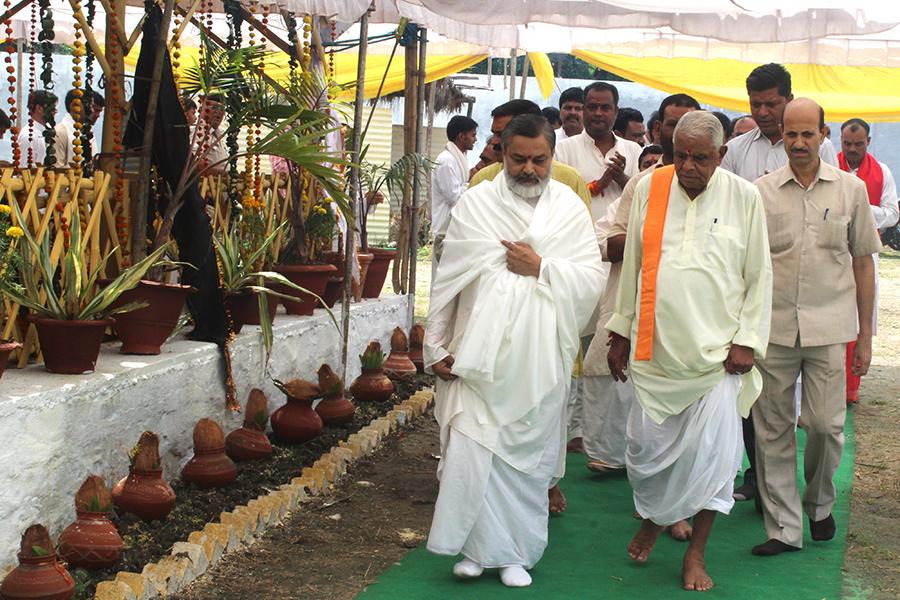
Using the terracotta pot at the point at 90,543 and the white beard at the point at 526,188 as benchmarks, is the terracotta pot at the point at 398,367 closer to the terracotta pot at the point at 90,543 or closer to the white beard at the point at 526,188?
the white beard at the point at 526,188

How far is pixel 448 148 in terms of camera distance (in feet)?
40.2

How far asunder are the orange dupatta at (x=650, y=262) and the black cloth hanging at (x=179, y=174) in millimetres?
2264

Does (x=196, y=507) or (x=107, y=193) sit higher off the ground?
(x=107, y=193)

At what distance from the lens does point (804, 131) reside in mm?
5723

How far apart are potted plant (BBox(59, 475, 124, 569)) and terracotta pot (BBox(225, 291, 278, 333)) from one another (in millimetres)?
2148

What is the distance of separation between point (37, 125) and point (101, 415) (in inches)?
405

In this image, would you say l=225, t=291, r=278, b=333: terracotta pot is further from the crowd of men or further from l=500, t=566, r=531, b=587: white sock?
l=500, t=566, r=531, b=587: white sock

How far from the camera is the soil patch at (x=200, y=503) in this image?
15.5ft

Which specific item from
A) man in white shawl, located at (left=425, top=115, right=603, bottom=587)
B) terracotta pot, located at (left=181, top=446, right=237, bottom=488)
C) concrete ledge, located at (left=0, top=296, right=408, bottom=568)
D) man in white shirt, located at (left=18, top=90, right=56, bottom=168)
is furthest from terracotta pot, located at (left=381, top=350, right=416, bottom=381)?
man in white shawl, located at (left=425, top=115, right=603, bottom=587)

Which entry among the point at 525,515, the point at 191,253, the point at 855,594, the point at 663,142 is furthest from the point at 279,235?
the point at 855,594

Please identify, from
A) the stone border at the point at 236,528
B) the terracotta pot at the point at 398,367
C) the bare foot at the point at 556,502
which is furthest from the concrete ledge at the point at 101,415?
the terracotta pot at the point at 398,367

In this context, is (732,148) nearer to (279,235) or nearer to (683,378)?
(683,378)

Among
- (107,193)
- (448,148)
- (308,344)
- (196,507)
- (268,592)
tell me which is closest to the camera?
(268,592)

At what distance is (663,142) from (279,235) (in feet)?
8.68
